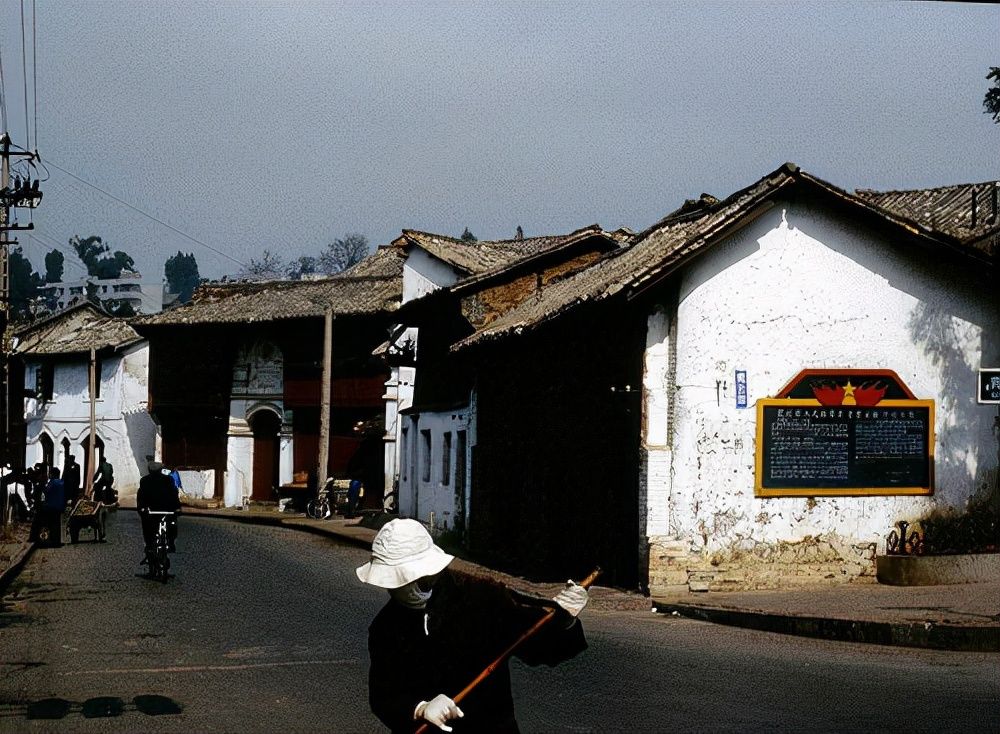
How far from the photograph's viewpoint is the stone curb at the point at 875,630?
1208 centimetres

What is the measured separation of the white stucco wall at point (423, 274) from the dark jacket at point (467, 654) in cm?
3468

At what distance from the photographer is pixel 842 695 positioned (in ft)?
30.0

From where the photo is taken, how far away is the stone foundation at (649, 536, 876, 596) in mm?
16797

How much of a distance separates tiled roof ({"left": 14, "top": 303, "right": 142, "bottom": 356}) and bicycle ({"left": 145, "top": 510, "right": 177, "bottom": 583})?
42572mm

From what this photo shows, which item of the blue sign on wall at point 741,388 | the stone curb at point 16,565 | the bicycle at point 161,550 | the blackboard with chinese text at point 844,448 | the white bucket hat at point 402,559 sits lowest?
the stone curb at point 16,565

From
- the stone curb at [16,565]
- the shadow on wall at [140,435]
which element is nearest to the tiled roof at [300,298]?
the shadow on wall at [140,435]

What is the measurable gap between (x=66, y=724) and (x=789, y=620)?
7598 millimetres

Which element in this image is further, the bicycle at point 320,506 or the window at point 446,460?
the bicycle at point 320,506

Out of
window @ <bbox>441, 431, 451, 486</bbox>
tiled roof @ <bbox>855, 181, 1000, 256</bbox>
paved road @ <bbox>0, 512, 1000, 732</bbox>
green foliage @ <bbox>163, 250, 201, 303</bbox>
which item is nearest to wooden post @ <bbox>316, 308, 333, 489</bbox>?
window @ <bbox>441, 431, 451, 486</bbox>

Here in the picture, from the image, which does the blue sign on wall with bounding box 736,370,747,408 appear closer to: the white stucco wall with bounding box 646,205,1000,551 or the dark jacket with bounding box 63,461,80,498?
the white stucco wall with bounding box 646,205,1000,551

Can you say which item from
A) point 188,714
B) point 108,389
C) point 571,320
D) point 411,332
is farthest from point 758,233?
point 108,389

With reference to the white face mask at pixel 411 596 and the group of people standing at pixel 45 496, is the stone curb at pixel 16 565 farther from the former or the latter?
the white face mask at pixel 411 596

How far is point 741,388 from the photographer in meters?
17.2

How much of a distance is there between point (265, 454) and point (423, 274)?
13.7 meters
